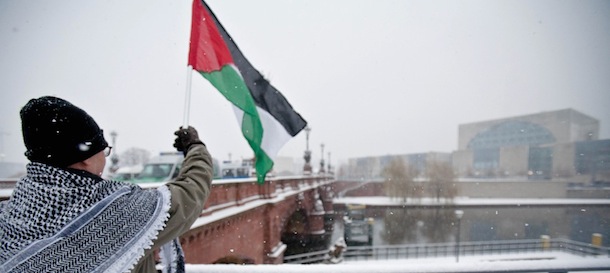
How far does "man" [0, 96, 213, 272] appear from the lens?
106 centimetres

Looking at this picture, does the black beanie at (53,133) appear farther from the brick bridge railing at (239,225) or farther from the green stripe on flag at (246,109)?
the brick bridge railing at (239,225)

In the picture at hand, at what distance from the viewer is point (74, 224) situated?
107cm

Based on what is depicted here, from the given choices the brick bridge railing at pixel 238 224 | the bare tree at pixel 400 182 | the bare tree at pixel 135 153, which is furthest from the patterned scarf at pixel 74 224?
the bare tree at pixel 135 153

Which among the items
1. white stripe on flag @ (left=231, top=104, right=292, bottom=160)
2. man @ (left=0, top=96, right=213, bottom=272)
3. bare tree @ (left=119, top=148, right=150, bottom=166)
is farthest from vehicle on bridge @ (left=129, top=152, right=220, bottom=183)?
bare tree @ (left=119, top=148, right=150, bottom=166)

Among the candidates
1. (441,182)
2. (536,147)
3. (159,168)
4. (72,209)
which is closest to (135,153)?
(159,168)

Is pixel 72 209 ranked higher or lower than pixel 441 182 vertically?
higher

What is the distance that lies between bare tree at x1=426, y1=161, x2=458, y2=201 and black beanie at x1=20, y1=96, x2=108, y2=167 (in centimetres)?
5399

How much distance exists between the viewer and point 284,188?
57.3ft

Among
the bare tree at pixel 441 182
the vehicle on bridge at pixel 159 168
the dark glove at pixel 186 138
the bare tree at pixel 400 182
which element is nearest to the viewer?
the dark glove at pixel 186 138

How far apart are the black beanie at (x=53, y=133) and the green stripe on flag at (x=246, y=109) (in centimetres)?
299

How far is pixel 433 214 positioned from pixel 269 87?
45781 mm

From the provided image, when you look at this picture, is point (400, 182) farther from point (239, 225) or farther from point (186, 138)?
point (186, 138)

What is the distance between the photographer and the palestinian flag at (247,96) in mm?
4191

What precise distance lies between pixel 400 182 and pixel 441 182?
6535 mm
